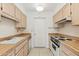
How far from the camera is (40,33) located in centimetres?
752

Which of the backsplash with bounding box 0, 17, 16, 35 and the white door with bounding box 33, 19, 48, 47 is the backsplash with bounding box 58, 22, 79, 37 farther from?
the white door with bounding box 33, 19, 48, 47

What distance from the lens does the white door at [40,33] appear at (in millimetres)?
7270

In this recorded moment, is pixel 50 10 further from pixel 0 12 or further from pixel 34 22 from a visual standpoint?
pixel 0 12

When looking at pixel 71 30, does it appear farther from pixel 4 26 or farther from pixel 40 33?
pixel 40 33

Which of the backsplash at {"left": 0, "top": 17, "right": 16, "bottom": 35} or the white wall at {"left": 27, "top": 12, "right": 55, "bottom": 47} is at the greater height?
the white wall at {"left": 27, "top": 12, "right": 55, "bottom": 47}

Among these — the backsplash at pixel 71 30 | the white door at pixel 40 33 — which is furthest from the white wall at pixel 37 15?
the backsplash at pixel 71 30

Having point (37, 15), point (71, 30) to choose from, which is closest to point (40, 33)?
point (37, 15)

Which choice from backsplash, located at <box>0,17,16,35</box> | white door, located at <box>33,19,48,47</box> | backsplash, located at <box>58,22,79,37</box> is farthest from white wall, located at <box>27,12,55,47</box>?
backsplash, located at <box>0,17,16,35</box>

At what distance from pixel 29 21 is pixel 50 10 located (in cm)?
127

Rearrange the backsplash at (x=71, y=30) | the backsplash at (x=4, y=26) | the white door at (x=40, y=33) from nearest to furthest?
the backsplash at (x=4, y=26)
the backsplash at (x=71, y=30)
the white door at (x=40, y=33)

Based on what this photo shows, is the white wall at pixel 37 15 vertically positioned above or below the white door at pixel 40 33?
above

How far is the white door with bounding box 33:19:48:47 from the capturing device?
7270mm

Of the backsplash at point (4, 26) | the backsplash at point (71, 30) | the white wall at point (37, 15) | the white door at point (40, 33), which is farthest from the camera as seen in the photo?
the white door at point (40, 33)

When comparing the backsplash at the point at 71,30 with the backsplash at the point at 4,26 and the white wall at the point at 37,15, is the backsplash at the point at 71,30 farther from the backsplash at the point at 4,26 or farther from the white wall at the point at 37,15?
the white wall at the point at 37,15
